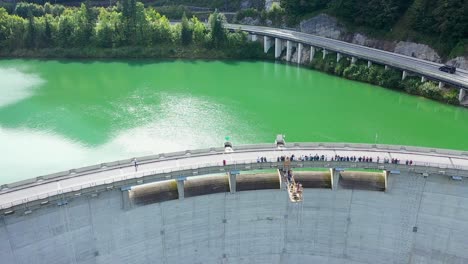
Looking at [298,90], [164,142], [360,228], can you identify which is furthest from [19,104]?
[360,228]

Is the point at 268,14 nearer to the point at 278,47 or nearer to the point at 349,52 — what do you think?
the point at 278,47

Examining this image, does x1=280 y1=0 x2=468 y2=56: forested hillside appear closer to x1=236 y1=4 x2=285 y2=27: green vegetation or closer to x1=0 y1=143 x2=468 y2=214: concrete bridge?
x1=236 y1=4 x2=285 y2=27: green vegetation

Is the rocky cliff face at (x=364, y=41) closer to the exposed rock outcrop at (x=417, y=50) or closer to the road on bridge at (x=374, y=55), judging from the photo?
the exposed rock outcrop at (x=417, y=50)

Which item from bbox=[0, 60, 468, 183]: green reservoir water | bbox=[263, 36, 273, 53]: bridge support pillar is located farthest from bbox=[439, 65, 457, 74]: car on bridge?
bbox=[263, 36, 273, 53]: bridge support pillar

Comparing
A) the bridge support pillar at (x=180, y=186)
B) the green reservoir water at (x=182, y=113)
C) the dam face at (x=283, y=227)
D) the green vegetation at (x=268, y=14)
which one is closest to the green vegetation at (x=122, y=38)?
the green reservoir water at (x=182, y=113)

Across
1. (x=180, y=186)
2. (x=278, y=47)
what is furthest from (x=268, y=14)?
(x=180, y=186)

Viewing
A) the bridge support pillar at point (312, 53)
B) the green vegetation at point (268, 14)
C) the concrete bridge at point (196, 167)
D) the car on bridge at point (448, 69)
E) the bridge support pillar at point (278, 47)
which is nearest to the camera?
the concrete bridge at point (196, 167)

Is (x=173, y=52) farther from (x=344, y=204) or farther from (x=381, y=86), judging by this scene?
(x=344, y=204)
